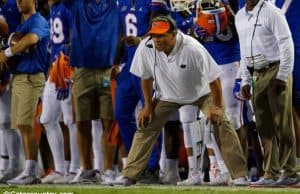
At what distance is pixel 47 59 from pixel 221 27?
198cm

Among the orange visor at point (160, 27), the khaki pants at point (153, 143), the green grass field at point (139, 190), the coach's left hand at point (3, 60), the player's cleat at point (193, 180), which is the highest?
the orange visor at point (160, 27)

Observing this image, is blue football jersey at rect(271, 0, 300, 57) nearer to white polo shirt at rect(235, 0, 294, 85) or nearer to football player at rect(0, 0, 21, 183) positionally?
white polo shirt at rect(235, 0, 294, 85)

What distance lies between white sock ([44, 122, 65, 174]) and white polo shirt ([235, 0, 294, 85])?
7.24 ft

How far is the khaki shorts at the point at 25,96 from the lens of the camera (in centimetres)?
988

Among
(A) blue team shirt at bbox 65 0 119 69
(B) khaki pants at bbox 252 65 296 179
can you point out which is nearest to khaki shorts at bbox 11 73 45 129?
(A) blue team shirt at bbox 65 0 119 69

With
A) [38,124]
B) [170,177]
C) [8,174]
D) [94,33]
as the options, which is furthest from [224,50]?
[8,174]

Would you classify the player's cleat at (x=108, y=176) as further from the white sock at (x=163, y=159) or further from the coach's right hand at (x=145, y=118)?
the coach's right hand at (x=145, y=118)

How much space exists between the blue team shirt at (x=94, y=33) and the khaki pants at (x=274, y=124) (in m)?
1.80

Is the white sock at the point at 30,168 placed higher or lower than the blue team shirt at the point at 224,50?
lower

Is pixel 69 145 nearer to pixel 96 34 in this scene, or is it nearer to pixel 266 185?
pixel 96 34

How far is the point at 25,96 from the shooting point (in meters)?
9.90

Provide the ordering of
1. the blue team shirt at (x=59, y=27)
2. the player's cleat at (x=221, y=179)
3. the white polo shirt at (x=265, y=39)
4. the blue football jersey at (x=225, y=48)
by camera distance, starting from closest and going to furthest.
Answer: the white polo shirt at (x=265, y=39)
the player's cleat at (x=221, y=179)
the blue football jersey at (x=225, y=48)
the blue team shirt at (x=59, y=27)

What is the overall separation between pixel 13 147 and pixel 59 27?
128cm

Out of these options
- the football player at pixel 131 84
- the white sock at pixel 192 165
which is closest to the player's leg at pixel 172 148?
the football player at pixel 131 84
